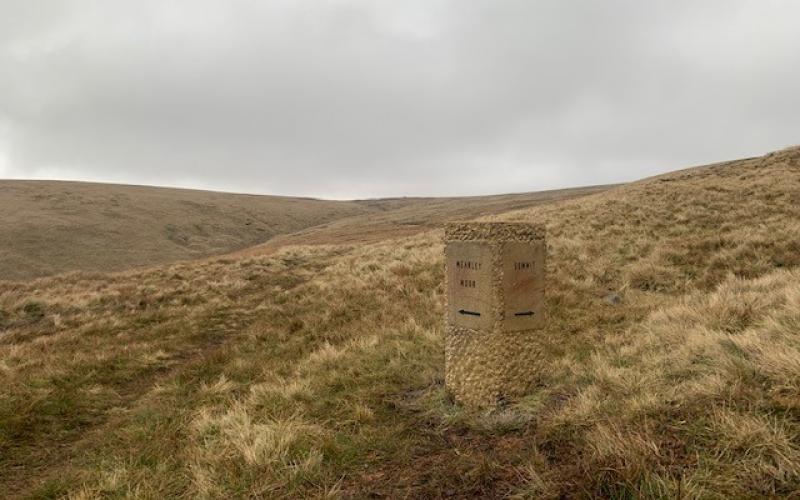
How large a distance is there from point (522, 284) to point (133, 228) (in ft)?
195

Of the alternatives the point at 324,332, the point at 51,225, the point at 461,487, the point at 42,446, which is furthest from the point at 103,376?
the point at 51,225

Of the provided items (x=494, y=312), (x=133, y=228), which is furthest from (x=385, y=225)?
(x=494, y=312)

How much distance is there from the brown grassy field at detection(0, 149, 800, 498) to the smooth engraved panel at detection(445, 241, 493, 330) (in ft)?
3.36

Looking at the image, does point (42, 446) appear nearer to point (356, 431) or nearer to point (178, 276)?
point (356, 431)

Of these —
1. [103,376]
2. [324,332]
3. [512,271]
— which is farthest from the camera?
[324,332]

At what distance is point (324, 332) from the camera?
10.8 metres

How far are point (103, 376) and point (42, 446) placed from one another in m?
2.82

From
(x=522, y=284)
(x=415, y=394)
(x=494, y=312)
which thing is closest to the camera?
(x=494, y=312)

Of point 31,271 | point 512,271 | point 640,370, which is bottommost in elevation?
point 31,271

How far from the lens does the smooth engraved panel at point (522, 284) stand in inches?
230

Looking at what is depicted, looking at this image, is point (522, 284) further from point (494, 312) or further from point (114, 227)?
point (114, 227)

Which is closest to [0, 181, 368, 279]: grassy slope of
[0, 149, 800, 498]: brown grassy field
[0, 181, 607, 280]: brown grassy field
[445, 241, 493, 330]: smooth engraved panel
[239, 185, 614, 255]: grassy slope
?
[0, 181, 607, 280]: brown grassy field

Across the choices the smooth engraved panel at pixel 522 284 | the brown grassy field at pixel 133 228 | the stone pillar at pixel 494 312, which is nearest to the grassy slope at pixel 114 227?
the brown grassy field at pixel 133 228

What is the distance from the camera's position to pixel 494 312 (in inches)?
228
